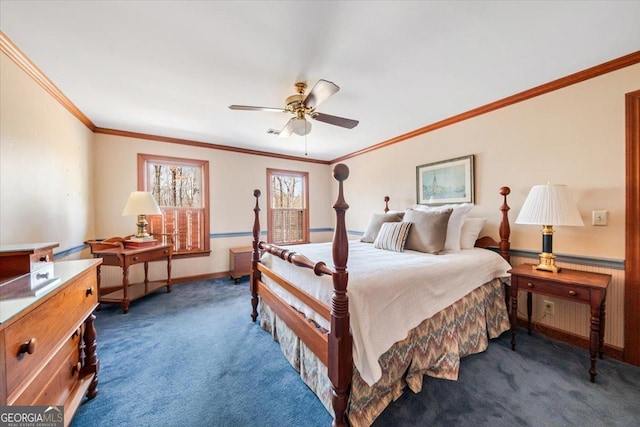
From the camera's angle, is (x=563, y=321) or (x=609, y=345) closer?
(x=609, y=345)

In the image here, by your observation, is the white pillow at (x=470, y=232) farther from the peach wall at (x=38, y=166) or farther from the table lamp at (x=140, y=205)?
the peach wall at (x=38, y=166)

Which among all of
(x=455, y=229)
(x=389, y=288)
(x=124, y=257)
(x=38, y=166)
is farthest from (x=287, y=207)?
(x=389, y=288)

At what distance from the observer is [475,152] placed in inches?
111

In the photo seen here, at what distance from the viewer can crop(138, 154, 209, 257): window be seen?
379 centimetres

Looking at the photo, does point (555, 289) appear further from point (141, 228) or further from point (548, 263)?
point (141, 228)

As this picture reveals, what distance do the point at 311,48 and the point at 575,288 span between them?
2.63 m

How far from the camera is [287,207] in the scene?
16.6 ft

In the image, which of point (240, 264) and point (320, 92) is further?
point (240, 264)

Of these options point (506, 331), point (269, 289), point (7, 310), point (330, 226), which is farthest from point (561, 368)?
point (330, 226)

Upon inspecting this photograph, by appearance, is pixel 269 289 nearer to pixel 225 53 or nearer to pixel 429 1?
pixel 225 53

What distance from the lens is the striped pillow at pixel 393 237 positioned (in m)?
2.47

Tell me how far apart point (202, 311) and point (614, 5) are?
4.20 meters

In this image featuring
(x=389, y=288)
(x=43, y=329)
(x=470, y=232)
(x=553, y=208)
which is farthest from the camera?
(x=470, y=232)

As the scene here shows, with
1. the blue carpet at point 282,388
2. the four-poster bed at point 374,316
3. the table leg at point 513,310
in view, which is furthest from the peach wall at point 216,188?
the table leg at point 513,310
